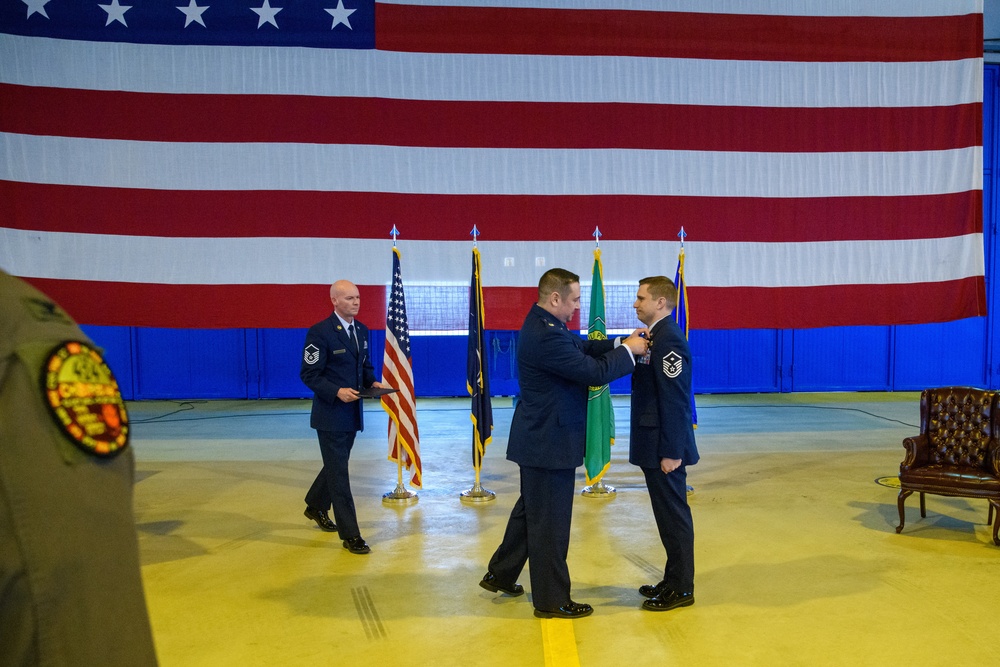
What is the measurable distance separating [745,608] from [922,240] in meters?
5.29

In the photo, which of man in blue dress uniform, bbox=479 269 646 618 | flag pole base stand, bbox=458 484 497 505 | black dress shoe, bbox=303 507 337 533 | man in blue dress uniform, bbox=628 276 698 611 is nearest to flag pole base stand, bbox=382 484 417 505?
flag pole base stand, bbox=458 484 497 505

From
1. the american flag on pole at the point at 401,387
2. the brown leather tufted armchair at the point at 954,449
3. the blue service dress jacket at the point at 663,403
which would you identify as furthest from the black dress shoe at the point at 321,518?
the brown leather tufted armchair at the point at 954,449

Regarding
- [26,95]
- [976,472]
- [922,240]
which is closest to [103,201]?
[26,95]

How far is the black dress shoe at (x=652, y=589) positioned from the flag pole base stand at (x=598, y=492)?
80.9 inches

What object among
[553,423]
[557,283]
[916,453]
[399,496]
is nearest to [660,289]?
[557,283]

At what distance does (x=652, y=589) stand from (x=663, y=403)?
3.06ft

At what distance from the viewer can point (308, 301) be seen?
7.16 meters

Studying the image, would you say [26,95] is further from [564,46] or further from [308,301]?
[564,46]

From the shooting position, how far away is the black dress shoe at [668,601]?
12.0ft

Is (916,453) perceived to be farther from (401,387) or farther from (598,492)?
(401,387)

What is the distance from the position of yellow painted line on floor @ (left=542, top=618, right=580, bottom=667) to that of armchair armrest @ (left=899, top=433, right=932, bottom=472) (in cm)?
272

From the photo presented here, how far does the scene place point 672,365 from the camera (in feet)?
11.9

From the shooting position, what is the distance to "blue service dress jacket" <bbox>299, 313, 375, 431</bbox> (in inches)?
178

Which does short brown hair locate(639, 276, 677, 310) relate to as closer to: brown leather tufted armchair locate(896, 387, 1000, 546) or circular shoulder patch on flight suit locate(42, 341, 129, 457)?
brown leather tufted armchair locate(896, 387, 1000, 546)
